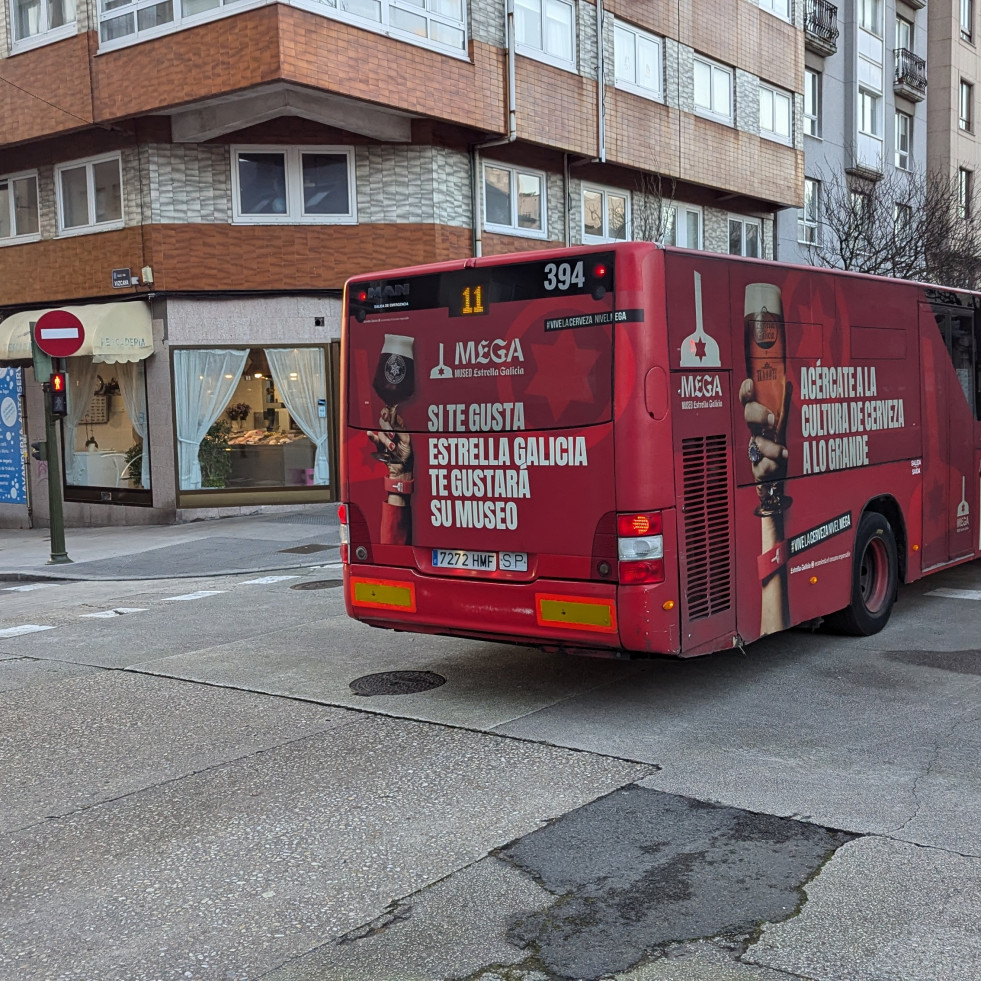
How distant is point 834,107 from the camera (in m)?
30.9

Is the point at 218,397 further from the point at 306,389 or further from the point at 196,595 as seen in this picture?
the point at 196,595

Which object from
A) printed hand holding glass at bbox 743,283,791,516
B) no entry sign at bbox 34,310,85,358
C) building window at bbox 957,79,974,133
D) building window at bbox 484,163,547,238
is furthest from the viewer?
building window at bbox 957,79,974,133

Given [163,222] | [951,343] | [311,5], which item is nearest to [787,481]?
[951,343]

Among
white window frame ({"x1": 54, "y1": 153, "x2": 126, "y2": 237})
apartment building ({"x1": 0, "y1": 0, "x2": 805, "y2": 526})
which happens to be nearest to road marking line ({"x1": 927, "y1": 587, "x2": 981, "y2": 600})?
apartment building ({"x1": 0, "y1": 0, "x2": 805, "y2": 526})

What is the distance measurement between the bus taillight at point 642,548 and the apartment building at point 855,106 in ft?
76.8

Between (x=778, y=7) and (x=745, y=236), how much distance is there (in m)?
5.48

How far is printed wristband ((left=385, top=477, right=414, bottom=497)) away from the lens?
7305 millimetres

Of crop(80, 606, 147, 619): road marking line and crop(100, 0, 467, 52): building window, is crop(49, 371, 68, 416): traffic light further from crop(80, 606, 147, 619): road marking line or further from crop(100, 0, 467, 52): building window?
crop(100, 0, 467, 52): building window

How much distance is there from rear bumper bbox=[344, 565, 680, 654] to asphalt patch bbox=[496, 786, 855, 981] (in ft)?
4.11

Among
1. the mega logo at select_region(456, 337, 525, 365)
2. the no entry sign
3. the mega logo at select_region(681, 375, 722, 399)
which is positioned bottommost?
the mega logo at select_region(681, 375, 722, 399)

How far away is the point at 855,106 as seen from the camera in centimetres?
3125

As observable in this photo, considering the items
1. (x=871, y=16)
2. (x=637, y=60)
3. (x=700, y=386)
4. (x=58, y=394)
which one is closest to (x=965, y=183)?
(x=871, y=16)

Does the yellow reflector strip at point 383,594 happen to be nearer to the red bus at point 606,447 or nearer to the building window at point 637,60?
the red bus at point 606,447

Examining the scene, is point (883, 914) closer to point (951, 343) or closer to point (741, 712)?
point (741, 712)
